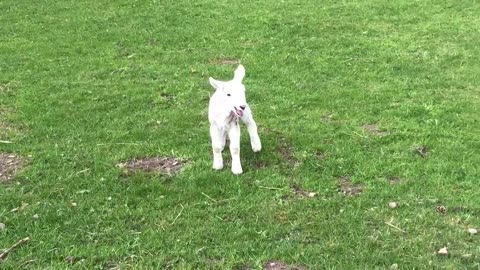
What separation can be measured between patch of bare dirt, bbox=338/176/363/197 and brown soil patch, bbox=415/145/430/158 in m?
1.15

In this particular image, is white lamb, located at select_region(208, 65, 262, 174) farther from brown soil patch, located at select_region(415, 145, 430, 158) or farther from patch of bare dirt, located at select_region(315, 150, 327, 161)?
brown soil patch, located at select_region(415, 145, 430, 158)

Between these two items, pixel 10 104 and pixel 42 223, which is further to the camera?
pixel 10 104

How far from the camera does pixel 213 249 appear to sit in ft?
19.9

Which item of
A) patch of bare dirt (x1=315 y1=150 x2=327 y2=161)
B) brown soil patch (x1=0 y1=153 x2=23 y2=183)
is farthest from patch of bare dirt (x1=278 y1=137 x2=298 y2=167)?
brown soil patch (x1=0 y1=153 x2=23 y2=183)

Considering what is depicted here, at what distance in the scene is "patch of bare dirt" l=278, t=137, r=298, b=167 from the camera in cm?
795

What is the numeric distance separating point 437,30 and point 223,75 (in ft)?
16.7

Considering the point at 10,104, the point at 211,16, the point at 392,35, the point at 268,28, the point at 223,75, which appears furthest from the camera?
the point at 211,16

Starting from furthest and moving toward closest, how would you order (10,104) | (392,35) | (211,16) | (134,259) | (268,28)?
(211,16) < (268,28) < (392,35) < (10,104) < (134,259)

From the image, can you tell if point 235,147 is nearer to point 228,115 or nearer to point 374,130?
point 228,115

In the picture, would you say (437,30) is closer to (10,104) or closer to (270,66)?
(270,66)

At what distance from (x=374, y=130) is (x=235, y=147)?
245cm

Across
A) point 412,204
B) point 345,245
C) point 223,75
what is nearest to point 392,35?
point 223,75

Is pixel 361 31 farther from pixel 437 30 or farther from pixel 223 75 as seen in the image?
pixel 223 75

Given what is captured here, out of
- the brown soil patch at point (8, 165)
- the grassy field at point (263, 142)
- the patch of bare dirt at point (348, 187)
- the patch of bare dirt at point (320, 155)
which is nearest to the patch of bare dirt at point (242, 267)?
the grassy field at point (263, 142)
